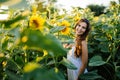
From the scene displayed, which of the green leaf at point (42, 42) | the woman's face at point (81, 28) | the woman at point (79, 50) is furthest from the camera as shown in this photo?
the woman's face at point (81, 28)

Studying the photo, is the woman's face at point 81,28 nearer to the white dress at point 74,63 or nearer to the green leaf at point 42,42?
the white dress at point 74,63

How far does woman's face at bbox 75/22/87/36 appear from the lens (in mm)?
3184

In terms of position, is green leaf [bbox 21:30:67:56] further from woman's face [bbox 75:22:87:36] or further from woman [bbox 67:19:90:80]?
woman's face [bbox 75:22:87:36]

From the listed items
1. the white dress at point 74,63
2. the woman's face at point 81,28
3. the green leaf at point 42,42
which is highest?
the green leaf at point 42,42

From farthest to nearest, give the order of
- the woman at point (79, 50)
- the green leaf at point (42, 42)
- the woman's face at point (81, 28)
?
the woman's face at point (81, 28) < the woman at point (79, 50) < the green leaf at point (42, 42)

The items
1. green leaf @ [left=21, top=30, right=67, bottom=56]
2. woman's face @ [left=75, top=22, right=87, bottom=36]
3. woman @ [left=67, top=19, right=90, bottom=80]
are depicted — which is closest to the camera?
green leaf @ [left=21, top=30, right=67, bottom=56]

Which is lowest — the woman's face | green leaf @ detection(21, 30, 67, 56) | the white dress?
the white dress

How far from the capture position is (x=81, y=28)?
10.5 feet

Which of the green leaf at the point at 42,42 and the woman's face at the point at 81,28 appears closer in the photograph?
the green leaf at the point at 42,42

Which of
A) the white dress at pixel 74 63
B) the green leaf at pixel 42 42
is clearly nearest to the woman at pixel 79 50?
the white dress at pixel 74 63

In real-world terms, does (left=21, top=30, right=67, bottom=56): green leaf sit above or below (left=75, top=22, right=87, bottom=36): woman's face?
above

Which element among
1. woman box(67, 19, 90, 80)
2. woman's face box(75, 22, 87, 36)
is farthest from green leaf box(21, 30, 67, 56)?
woman's face box(75, 22, 87, 36)

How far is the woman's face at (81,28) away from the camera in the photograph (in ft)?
10.4

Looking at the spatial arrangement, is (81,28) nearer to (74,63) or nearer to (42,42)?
(74,63)
